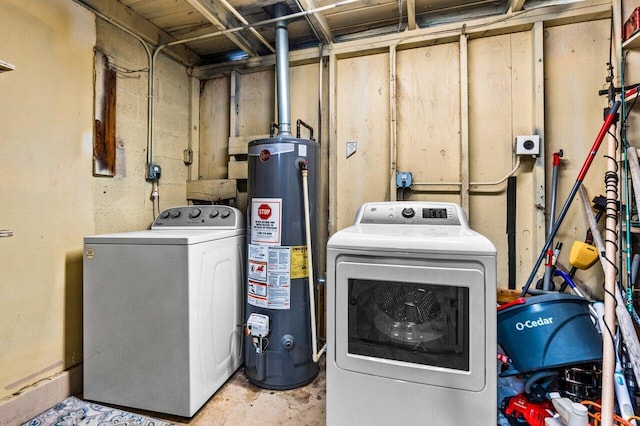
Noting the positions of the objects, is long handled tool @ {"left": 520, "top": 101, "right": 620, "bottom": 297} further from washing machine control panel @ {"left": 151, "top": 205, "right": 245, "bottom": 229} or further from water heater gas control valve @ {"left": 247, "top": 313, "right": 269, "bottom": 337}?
washing machine control panel @ {"left": 151, "top": 205, "right": 245, "bottom": 229}

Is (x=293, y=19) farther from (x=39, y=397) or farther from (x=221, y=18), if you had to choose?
(x=39, y=397)

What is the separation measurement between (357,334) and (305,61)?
2.08m

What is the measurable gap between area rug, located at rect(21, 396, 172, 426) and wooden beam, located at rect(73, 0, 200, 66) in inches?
88.1

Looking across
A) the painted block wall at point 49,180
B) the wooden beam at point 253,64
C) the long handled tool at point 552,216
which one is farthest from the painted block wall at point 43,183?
the long handled tool at point 552,216

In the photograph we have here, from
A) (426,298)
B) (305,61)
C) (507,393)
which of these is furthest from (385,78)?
(507,393)

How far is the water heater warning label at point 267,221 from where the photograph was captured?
1.81 m

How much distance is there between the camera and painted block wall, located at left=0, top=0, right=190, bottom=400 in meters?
1.53

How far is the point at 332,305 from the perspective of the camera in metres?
1.31

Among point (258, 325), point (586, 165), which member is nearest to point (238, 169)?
point (258, 325)

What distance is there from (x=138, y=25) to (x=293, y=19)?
1.10 metres

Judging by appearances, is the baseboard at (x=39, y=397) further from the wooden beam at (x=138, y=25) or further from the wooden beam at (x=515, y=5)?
the wooden beam at (x=515, y=5)

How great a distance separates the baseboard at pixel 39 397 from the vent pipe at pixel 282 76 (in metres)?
1.87

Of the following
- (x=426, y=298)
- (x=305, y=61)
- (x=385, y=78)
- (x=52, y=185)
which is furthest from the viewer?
(x=305, y=61)

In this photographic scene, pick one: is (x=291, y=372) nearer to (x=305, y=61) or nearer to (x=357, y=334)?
(x=357, y=334)
